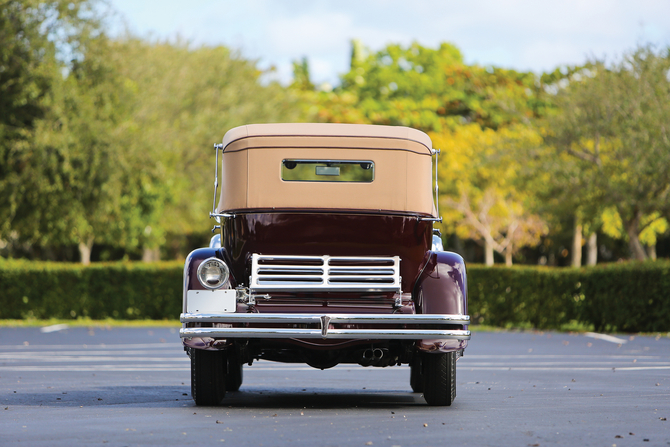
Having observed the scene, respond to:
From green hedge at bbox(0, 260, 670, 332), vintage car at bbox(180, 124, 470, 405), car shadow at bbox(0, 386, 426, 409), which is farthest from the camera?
green hedge at bbox(0, 260, 670, 332)

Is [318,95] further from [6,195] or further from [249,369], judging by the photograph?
[249,369]

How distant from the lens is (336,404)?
27.3ft

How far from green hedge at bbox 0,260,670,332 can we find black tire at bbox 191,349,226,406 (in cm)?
1356

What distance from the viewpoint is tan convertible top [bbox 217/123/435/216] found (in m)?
7.86

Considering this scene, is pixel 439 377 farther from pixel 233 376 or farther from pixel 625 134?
pixel 625 134

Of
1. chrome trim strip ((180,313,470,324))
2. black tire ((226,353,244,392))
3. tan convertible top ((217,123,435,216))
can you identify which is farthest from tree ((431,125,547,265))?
chrome trim strip ((180,313,470,324))

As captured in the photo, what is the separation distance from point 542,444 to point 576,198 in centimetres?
2050

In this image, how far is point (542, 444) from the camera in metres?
5.87

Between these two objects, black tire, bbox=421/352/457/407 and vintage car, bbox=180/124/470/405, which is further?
black tire, bbox=421/352/457/407

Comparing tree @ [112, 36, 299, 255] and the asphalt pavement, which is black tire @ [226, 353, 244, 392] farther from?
tree @ [112, 36, 299, 255]

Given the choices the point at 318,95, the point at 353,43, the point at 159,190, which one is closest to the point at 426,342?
the point at 159,190

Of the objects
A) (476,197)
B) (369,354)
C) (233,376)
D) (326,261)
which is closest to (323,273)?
(326,261)

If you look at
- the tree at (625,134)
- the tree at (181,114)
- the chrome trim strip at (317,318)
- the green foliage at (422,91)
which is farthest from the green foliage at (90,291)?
the green foliage at (422,91)

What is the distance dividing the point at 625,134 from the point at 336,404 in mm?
17874
